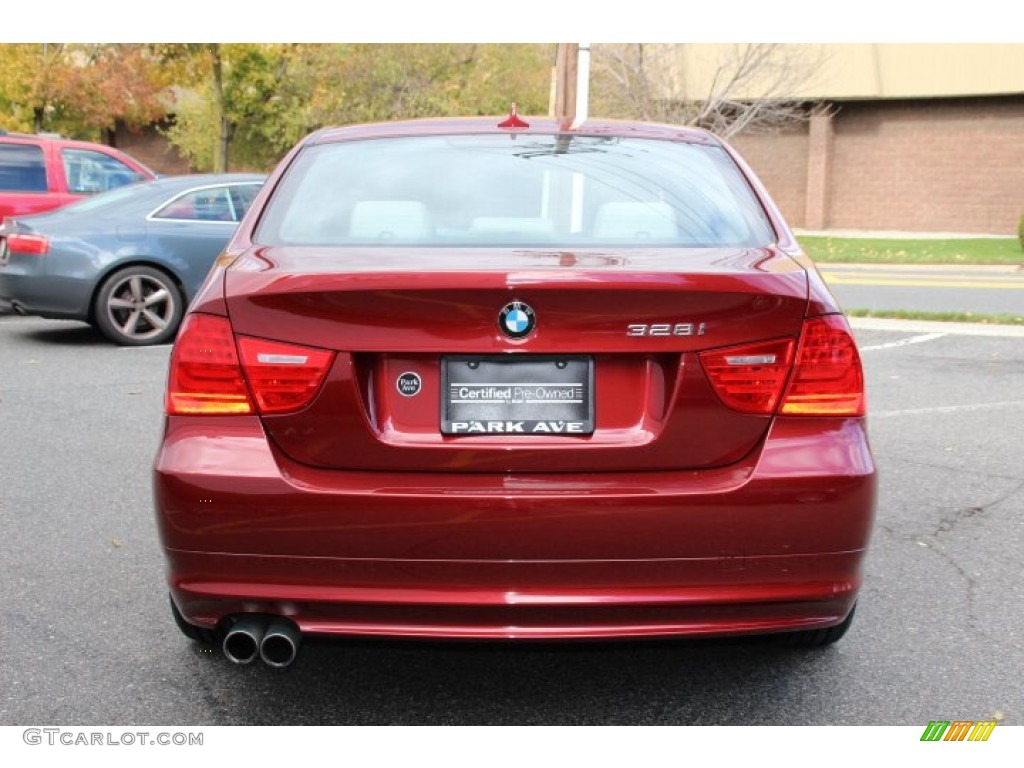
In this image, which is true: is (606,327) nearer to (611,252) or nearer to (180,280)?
(611,252)

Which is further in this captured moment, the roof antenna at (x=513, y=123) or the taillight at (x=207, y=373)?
the roof antenna at (x=513, y=123)

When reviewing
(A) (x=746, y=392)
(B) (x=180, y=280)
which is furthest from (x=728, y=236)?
(B) (x=180, y=280)

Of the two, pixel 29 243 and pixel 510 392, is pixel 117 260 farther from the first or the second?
pixel 510 392

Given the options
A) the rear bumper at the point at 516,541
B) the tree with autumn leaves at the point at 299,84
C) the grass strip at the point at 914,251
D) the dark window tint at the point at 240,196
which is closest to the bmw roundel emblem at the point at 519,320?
the rear bumper at the point at 516,541

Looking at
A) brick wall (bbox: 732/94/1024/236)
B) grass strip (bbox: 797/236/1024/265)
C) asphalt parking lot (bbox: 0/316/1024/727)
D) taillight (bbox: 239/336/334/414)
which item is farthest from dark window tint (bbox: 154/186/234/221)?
brick wall (bbox: 732/94/1024/236)

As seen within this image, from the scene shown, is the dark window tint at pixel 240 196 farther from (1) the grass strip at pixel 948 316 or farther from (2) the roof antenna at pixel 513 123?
(2) the roof antenna at pixel 513 123

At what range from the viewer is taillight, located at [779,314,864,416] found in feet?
10.2

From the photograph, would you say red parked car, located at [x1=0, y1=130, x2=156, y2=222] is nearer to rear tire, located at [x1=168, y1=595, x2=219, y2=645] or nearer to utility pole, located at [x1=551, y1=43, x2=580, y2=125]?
utility pole, located at [x1=551, y1=43, x2=580, y2=125]

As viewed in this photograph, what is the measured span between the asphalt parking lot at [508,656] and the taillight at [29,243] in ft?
14.7

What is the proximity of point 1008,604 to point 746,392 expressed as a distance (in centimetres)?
192

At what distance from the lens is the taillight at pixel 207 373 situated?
307 centimetres

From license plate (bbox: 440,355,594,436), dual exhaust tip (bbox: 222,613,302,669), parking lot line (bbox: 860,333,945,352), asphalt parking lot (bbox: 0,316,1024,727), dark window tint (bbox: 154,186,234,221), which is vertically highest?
license plate (bbox: 440,355,594,436)
